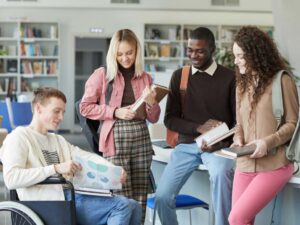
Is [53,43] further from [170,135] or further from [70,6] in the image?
[170,135]

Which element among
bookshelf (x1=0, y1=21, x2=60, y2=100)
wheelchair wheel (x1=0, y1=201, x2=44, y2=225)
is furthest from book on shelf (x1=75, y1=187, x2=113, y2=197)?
bookshelf (x1=0, y1=21, x2=60, y2=100)

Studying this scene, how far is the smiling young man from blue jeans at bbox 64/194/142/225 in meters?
0.55

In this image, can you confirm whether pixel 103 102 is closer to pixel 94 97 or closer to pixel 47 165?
pixel 94 97

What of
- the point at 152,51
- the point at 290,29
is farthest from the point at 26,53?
the point at 290,29

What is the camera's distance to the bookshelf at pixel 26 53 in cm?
1312

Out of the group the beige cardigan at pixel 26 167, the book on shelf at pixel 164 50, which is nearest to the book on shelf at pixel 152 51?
the book on shelf at pixel 164 50

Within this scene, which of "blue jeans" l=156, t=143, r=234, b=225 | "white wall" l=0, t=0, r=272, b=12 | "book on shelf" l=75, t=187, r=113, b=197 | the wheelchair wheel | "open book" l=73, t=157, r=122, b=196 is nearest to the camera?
the wheelchair wheel

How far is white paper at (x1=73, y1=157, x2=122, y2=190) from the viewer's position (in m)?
2.66

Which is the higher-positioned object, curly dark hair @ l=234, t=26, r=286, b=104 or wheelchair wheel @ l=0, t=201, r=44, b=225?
curly dark hair @ l=234, t=26, r=286, b=104

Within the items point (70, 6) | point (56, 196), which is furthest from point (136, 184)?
point (70, 6)

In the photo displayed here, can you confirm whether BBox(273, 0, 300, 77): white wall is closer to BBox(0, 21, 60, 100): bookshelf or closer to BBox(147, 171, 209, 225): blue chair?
BBox(147, 171, 209, 225): blue chair

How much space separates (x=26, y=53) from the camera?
1316 centimetres

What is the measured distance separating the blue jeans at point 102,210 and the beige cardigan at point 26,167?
0.44 feet

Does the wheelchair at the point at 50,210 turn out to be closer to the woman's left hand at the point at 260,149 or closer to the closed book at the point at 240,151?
the closed book at the point at 240,151
